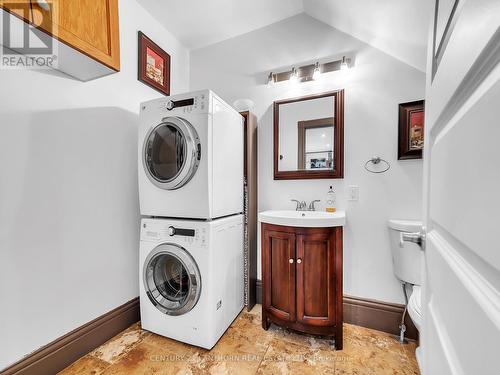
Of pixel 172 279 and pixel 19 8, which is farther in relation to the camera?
pixel 172 279

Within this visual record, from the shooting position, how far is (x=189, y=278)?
1465 mm

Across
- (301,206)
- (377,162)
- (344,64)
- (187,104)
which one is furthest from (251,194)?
(344,64)

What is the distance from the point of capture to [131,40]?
186 cm

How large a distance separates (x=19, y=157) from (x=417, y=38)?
2.44 meters

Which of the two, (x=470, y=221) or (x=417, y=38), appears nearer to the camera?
(x=470, y=221)

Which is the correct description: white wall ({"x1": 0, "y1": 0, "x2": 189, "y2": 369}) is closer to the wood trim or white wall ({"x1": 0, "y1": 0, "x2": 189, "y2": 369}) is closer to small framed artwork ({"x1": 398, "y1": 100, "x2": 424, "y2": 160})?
the wood trim

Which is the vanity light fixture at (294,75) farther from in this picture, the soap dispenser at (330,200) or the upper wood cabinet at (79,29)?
the upper wood cabinet at (79,29)

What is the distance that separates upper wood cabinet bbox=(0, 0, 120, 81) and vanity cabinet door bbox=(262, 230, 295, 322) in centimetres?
149

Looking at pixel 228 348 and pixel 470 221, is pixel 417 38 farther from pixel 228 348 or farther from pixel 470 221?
pixel 228 348

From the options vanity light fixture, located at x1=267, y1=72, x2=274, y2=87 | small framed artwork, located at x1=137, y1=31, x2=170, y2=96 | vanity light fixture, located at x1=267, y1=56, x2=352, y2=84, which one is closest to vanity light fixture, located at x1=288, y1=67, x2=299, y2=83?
vanity light fixture, located at x1=267, y1=56, x2=352, y2=84

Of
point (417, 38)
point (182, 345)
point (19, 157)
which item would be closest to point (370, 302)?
point (182, 345)

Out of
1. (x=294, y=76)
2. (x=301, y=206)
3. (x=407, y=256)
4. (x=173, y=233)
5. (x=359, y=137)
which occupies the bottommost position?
(x=407, y=256)

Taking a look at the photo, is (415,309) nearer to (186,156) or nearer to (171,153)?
(186,156)

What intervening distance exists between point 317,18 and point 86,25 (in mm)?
1721
